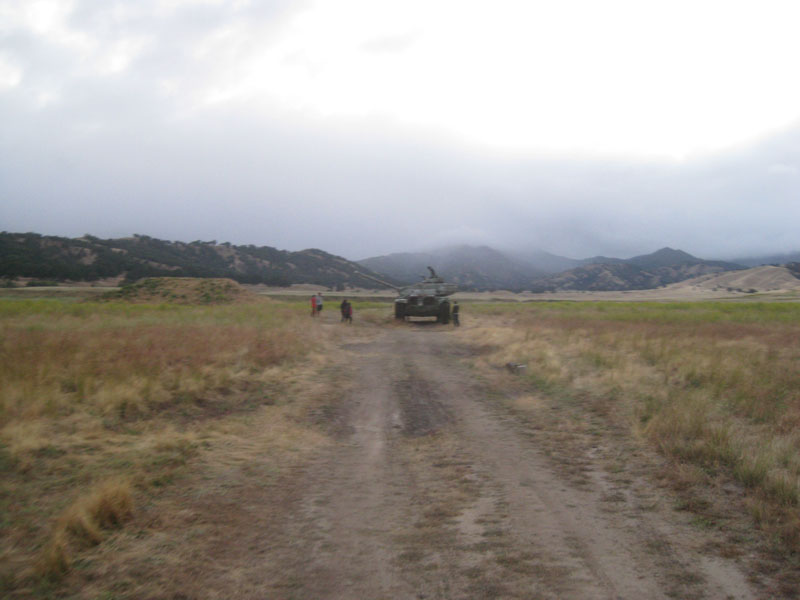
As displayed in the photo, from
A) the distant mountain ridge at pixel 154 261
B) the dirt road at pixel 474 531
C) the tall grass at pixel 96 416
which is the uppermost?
the distant mountain ridge at pixel 154 261

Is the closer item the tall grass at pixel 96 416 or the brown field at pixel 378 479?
the brown field at pixel 378 479

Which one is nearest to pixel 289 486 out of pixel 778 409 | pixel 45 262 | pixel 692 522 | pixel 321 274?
pixel 692 522

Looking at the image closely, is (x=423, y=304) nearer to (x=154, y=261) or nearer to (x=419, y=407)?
(x=419, y=407)

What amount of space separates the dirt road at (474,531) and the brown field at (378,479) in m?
0.02

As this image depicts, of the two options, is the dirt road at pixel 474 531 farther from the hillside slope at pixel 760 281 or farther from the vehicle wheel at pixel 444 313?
the hillside slope at pixel 760 281

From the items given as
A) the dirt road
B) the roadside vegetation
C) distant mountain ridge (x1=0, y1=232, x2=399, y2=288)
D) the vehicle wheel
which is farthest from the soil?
distant mountain ridge (x1=0, y1=232, x2=399, y2=288)

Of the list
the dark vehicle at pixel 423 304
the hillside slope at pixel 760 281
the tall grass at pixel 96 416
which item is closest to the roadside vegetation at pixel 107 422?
the tall grass at pixel 96 416

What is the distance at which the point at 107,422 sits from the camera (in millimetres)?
5855

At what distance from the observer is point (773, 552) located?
3088 millimetres

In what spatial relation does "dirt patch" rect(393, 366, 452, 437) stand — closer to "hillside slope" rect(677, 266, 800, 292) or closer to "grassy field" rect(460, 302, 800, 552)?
"grassy field" rect(460, 302, 800, 552)

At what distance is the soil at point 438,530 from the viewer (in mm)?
2793

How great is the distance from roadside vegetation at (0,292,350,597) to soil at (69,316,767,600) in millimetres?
461

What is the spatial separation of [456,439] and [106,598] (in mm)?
4125

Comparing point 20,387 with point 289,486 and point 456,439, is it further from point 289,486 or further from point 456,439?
point 456,439
